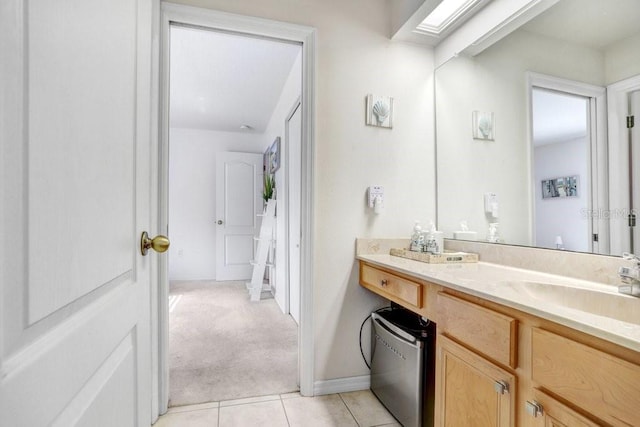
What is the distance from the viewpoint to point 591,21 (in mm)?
1339

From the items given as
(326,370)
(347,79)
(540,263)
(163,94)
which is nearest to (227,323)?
(326,370)

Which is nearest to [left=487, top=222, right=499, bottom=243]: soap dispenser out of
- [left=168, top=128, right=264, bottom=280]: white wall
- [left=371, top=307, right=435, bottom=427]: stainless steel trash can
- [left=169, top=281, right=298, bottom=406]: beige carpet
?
[left=371, top=307, right=435, bottom=427]: stainless steel trash can

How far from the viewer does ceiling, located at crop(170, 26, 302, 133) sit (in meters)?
2.75

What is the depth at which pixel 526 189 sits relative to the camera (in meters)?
1.63

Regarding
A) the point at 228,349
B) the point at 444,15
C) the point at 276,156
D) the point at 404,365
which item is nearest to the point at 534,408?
the point at 404,365

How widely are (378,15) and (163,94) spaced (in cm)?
140

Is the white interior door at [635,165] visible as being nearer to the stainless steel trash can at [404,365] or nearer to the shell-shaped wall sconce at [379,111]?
the stainless steel trash can at [404,365]

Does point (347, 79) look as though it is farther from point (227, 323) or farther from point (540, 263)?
point (227, 323)

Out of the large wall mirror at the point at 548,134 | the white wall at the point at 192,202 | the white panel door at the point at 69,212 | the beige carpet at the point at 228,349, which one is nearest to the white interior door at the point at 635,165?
the large wall mirror at the point at 548,134

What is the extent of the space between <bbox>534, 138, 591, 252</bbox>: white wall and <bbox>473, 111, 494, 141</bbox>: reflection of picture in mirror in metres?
0.36

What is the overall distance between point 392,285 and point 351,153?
0.84m

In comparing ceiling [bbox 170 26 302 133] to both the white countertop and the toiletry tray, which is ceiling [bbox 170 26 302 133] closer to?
the toiletry tray

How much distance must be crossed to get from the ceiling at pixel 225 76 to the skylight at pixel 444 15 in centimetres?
80

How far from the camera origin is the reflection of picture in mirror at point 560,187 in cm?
141
